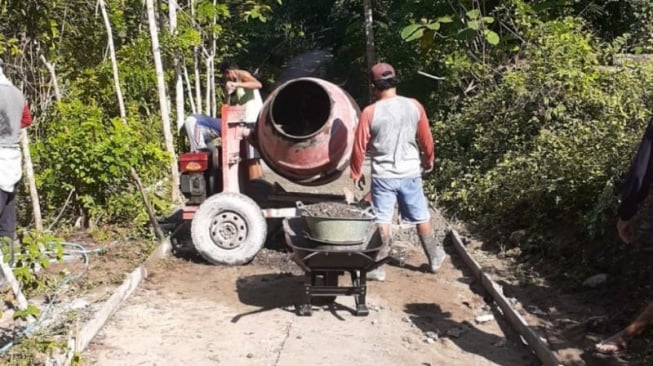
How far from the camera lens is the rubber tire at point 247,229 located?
752 cm

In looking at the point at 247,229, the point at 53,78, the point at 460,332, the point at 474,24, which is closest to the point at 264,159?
the point at 247,229

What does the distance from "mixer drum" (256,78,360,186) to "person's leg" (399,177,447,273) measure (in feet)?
3.12

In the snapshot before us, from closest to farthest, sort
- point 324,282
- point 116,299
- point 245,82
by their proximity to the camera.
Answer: point 324,282
point 116,299
point 245,82

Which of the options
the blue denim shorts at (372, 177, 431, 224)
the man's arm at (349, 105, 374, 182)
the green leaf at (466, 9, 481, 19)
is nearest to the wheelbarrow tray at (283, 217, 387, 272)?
the blue denim shorts at (372, 177, 431, 224)

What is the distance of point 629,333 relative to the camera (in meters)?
4.89

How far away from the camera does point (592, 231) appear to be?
257 inches

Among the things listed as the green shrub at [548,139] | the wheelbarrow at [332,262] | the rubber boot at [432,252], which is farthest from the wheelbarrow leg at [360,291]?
the green shrub at [548,139]

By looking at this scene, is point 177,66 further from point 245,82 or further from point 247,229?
point 247,229

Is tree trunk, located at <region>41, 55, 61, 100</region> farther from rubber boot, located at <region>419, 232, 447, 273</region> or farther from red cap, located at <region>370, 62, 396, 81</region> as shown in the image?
rubber boot, located at <region>419, 232, 447, 273</region>

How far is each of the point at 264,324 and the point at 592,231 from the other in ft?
9.11

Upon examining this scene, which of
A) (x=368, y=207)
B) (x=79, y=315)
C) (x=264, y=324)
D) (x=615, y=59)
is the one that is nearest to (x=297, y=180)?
(x=368, y=207)

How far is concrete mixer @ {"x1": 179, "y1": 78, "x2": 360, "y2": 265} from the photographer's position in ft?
24.7

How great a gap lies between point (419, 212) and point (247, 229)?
5.48 feet

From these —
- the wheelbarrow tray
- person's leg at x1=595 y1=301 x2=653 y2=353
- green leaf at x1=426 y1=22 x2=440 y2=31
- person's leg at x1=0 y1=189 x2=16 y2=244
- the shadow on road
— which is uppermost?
green leaf at x1=426 y1=22 x2=440 y2=31
